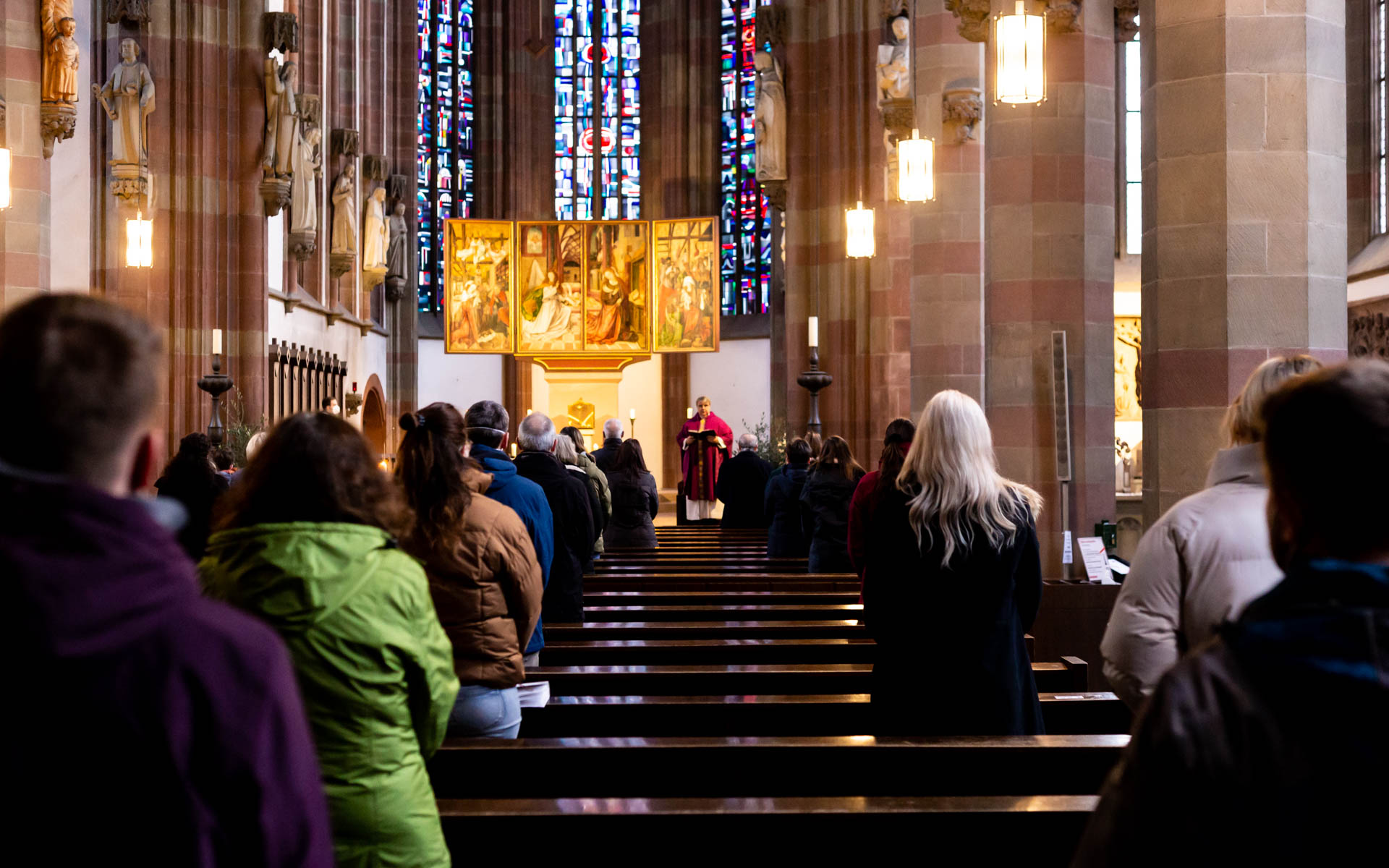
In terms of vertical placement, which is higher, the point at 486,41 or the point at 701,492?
the point at 486,41

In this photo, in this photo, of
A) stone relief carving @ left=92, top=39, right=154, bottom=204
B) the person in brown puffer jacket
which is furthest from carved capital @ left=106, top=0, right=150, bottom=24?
the person in brown puffer jacket

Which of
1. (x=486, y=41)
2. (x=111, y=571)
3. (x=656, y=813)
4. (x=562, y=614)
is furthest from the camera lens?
(x=486, y=41)

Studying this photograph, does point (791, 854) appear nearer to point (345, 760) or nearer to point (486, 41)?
point (345, 760)

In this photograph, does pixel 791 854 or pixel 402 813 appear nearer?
pixel 402 813

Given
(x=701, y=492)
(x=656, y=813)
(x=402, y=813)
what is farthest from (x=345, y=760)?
(x=701, y=492)

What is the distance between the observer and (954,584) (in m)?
3.74

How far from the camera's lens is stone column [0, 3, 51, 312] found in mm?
9562

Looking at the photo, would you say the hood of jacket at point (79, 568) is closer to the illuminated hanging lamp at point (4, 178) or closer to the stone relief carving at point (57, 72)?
the illuminated hanging lamp at point (4, 178)

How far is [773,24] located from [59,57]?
9546 millimetres

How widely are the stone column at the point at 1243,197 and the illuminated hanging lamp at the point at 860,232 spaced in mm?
7275

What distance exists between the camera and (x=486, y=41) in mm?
29422

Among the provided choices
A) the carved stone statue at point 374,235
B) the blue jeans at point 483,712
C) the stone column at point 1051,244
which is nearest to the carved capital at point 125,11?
the carved stone statue at point 374,235

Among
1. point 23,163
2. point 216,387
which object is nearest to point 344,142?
point 216,387

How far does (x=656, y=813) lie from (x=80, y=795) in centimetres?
213
